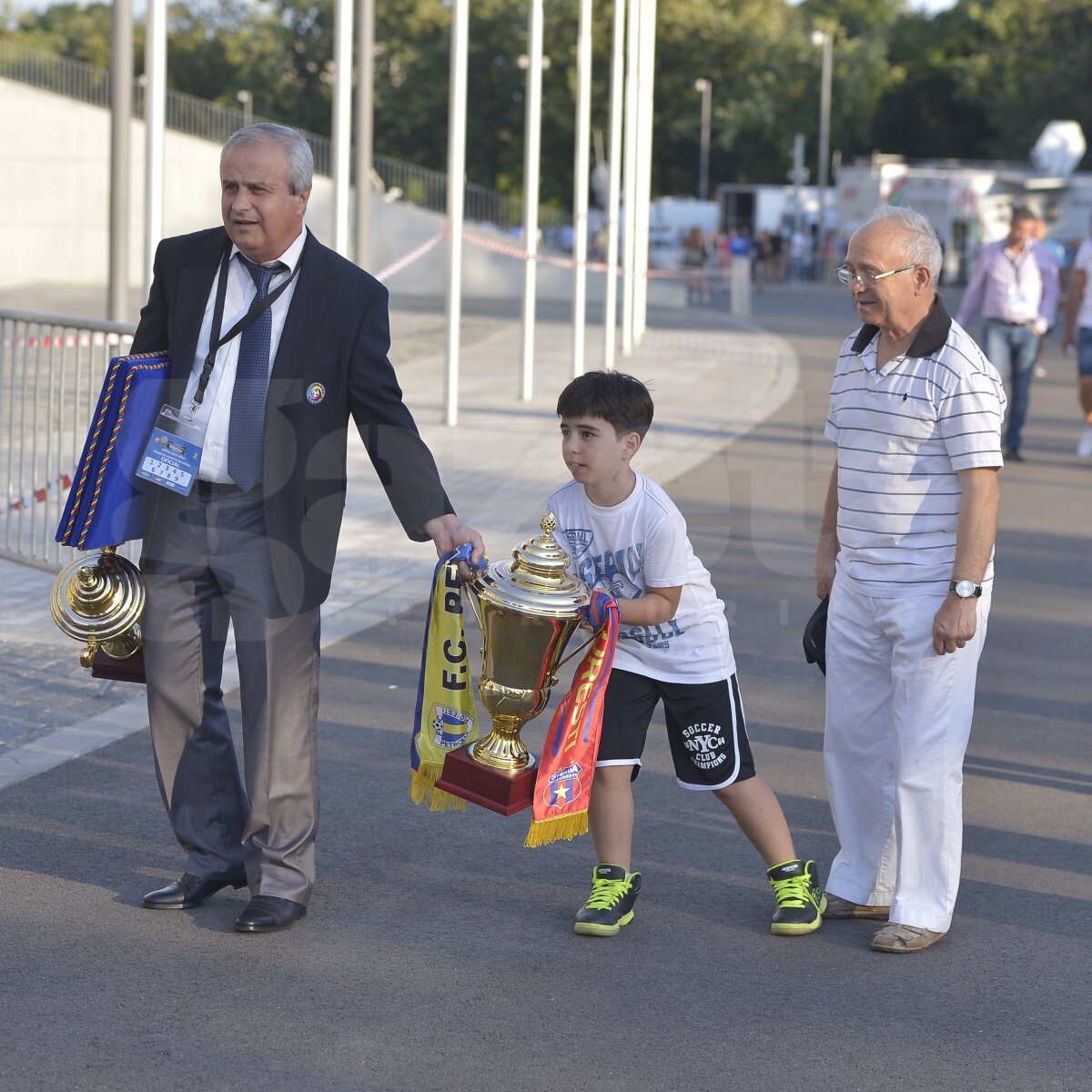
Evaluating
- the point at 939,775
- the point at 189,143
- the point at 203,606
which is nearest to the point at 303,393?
the point at 203,606

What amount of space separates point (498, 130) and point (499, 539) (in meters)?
60.8

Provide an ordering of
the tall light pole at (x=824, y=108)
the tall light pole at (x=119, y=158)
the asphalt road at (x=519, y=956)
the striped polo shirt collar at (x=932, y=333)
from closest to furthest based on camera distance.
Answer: the asphalt road at (x=519, y=956), the striped polo shirt collar at (x=932, y=333), the tall light pole at (x=119, y=158), the tall light pole at (x=824, y=108)

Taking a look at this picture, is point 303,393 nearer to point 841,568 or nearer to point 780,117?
point 841,568

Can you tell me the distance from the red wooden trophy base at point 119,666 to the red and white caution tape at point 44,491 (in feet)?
13.2

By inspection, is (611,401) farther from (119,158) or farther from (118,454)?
(119,158)

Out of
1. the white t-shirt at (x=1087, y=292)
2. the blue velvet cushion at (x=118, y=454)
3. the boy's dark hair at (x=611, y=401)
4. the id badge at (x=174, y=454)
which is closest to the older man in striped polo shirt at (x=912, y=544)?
the boy's dark hair at (x=611, y=401)

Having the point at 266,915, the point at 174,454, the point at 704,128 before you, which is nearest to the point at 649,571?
the point at 174,454

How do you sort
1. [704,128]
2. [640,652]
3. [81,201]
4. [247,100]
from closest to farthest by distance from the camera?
[640,652] → [81,201] → [704,128] → [247,100]

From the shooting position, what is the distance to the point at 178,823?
436cm

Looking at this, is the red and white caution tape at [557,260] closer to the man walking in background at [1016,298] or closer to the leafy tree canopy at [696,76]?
the man walking in background at [1016,298]

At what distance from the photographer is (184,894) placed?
4367 mm

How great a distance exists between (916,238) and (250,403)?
1682mm

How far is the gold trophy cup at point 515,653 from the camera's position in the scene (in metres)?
3.95

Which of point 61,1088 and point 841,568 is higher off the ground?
point 841,568
